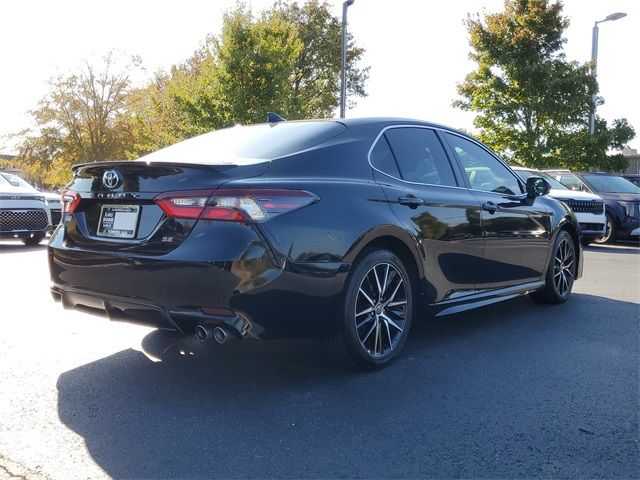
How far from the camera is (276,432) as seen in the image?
9.95 ft

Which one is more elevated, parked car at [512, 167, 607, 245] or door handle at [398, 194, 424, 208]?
door handle at [398, 194, 424, 208]

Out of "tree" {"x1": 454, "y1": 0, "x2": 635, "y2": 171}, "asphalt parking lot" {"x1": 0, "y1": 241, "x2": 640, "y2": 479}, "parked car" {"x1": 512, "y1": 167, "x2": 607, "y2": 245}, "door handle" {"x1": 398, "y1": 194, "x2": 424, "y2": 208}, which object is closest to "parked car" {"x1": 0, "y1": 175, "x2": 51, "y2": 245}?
"asphalt parking lot" {"x1": 0, "y1": 241, "x2": 640, "y2": 479}

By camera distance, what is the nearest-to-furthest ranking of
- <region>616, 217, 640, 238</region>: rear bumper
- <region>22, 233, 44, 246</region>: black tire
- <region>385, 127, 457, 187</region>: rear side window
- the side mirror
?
1. <region>385, 127, 457, 187</region>: rear side window
2. the side mirror
3. <region>22, 233, 44, 246</region>: black tire
4. <region>616, 217, 640, 238</region>: rear bumper

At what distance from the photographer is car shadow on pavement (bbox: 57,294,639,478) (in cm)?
272

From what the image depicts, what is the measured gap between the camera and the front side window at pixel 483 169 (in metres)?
5.07

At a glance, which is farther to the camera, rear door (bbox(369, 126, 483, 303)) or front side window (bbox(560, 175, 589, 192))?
front side window (bbox(560, 175, 589, 192))

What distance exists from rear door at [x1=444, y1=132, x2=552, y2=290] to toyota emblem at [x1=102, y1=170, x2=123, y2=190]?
253 cm

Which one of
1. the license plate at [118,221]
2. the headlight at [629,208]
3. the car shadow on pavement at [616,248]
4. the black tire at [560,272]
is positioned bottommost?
the car shadow on pavement at [616,248]

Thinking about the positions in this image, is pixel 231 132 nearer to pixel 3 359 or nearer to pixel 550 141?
pixel 3 359

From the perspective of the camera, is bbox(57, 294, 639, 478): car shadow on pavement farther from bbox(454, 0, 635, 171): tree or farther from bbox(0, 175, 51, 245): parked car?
bbox(454, 0, 635, 171): tree

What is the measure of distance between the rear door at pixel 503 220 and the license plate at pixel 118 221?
Result: 2540mm

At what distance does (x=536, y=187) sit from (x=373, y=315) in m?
2.55

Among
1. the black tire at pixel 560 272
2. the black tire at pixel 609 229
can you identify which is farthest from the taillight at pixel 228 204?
the black tire at pixel 609 229

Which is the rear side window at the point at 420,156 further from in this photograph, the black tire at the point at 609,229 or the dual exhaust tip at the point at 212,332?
the black tire at the point at 609,229
